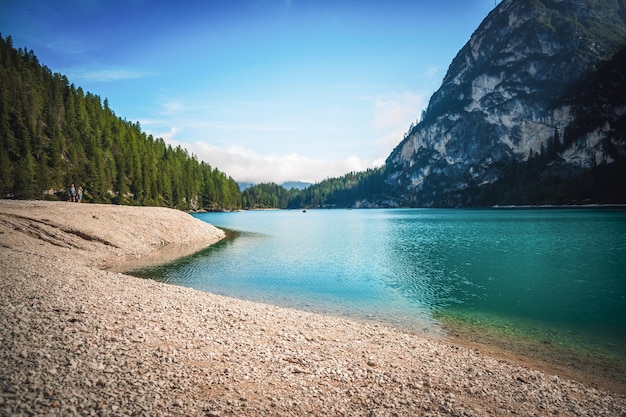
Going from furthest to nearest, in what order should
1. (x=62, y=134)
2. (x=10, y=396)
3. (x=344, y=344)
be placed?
(x=62, y=134) < (x=344, y=344) < (x=10, y=396)

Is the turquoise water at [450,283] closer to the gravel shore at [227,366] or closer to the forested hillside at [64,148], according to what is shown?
the gravel shore at [227,366]

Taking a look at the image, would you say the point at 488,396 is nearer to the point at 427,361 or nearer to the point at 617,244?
the point at 427,361

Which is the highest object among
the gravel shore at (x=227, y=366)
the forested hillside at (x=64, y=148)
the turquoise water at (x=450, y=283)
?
the forested hillside at (x=64, y=148)

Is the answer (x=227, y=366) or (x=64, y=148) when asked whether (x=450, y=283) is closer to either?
(x=227, y=366)

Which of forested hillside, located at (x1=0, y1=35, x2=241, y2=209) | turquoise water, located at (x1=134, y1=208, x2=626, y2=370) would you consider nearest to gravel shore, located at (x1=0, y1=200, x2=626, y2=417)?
turquoise water, located at (x1=134, y1=208, x2=626, y2=370)

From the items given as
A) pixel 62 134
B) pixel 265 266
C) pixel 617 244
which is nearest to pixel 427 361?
pixel 265 266

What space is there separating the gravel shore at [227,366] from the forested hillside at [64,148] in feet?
295

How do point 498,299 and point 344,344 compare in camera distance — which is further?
point 498,299

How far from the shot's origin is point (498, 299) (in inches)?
883

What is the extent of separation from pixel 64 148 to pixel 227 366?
13253 centimetres

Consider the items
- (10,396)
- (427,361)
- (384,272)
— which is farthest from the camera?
(384,272)

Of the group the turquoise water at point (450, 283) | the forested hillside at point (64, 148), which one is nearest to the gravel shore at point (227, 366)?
the turquoise water at point (450, 283)

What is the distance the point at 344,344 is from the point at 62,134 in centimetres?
14037

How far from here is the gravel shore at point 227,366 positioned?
768 centimetres
